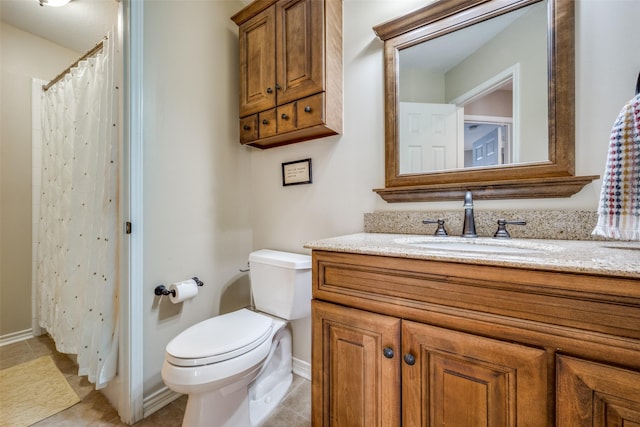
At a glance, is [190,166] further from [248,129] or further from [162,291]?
[162,291]

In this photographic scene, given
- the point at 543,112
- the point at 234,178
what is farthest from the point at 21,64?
the point at 543,112

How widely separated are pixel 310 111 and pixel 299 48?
0.35 metres

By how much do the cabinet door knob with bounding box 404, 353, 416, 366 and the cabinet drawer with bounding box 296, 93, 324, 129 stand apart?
1071 millimetres

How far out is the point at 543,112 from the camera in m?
1.01

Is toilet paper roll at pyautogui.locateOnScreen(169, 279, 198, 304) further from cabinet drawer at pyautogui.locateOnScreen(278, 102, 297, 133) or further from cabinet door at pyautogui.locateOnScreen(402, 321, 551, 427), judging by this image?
cabinet door at pyautogui.locateOnScreen(402, 321, 551, 427)

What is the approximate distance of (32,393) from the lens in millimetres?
1426

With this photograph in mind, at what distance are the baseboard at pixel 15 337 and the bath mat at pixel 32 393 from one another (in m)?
0.41

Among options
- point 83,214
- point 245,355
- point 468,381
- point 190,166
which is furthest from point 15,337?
point 468,381

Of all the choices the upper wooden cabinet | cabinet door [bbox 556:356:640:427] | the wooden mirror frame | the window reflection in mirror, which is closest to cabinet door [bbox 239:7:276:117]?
the upper wooden cabinet

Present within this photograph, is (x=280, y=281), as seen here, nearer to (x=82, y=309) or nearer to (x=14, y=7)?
(x=82, y=309)

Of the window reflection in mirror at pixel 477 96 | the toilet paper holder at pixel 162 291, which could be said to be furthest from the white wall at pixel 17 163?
the window reflection in mirror at pixel 477 96

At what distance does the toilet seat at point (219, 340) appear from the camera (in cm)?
101

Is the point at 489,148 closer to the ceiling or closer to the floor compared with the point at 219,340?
closer to the ceiling

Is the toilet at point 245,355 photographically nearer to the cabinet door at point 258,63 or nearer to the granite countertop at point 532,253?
the granite countertop at point 532,253
